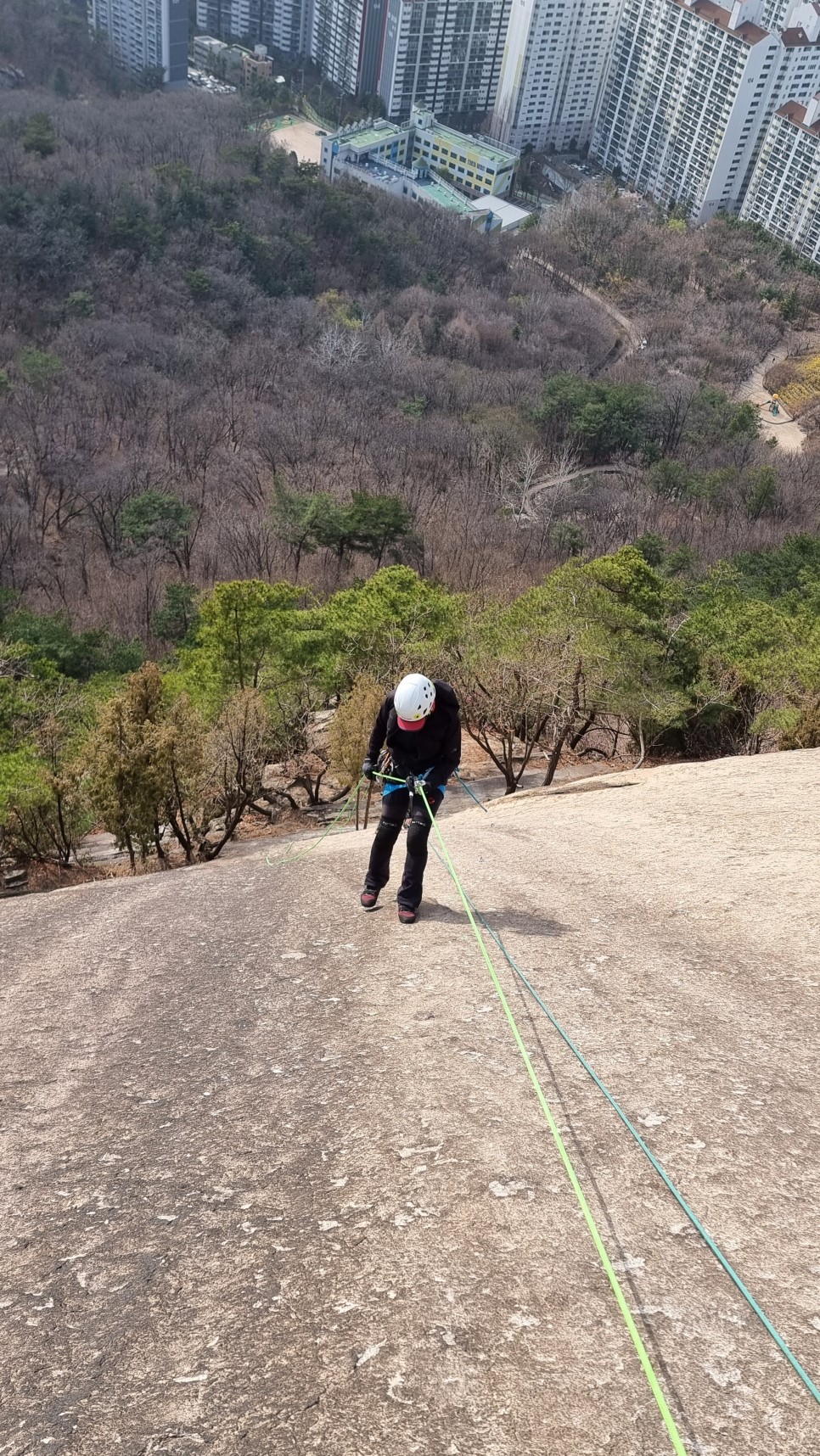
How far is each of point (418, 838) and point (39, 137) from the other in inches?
2858

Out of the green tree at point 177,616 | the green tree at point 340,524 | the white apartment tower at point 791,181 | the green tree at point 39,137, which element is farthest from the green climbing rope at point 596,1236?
the white apartment tower at point 791,181

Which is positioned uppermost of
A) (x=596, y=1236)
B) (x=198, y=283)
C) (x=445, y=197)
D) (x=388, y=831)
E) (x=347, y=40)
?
(x=596, y=1236)

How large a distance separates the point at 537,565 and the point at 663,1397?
122 feet

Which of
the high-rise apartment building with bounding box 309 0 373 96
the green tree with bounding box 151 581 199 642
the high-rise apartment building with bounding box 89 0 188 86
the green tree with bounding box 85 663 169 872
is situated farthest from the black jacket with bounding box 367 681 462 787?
the high-rise apartment building with bounding box 309 0 373 96

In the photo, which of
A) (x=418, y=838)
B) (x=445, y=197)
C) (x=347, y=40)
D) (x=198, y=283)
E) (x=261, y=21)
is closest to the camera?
(x=418, y=838)

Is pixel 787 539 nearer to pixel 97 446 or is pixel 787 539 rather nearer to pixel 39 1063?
pixel 97 446

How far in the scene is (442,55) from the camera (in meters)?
95.2

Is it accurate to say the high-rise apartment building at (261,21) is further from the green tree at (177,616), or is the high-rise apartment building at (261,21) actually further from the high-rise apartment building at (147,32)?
the green tree at (177,616)

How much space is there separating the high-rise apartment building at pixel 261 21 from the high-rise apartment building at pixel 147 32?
1340cm

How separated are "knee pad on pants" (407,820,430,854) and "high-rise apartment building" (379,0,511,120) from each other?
106777 mm

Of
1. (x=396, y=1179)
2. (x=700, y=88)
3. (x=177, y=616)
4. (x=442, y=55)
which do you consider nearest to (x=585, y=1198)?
(x=396, y=1179)

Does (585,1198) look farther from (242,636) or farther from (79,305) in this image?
(79,305)

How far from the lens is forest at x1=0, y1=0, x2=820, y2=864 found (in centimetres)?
1795

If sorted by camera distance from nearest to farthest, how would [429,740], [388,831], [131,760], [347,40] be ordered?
[429,740], [388,831], [131,760], [347,40]
